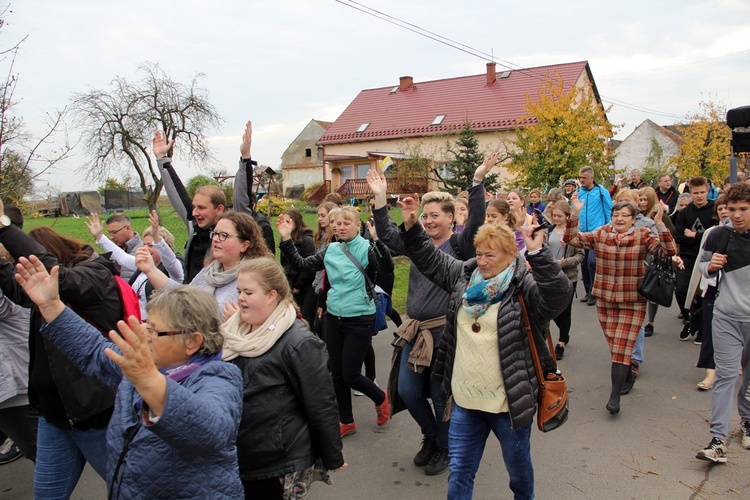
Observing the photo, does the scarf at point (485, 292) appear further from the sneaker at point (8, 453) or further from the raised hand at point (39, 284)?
the sneaker at point (8, 453)

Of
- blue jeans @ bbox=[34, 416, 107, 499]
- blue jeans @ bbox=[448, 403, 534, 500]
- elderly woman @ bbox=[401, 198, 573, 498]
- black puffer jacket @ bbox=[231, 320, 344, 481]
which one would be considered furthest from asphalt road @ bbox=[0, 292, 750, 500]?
black puffer jacket @ bbox=[231, 320, 344, 481]

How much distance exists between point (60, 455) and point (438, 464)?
2399 mm

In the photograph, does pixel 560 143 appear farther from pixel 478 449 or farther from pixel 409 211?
pixel 478 449

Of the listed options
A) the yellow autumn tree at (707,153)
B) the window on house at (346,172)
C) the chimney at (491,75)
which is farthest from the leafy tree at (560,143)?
the window on house at (346,172)

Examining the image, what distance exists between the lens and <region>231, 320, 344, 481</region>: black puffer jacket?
2.40 metres

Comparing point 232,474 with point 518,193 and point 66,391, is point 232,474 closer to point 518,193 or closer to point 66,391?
point 66,391

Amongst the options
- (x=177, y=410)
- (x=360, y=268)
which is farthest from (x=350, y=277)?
(x=177, y=410)

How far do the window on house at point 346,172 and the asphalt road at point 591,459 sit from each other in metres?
35.5

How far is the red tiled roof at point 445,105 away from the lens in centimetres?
3488

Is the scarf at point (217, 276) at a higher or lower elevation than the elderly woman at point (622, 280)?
higher

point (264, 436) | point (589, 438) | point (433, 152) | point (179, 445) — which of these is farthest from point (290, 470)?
point (433, 152)

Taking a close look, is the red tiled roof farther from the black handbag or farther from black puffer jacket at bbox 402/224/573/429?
black puffer jacket at bbox 402/224/573/429

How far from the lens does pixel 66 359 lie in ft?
9.06

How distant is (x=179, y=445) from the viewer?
1752 mm
